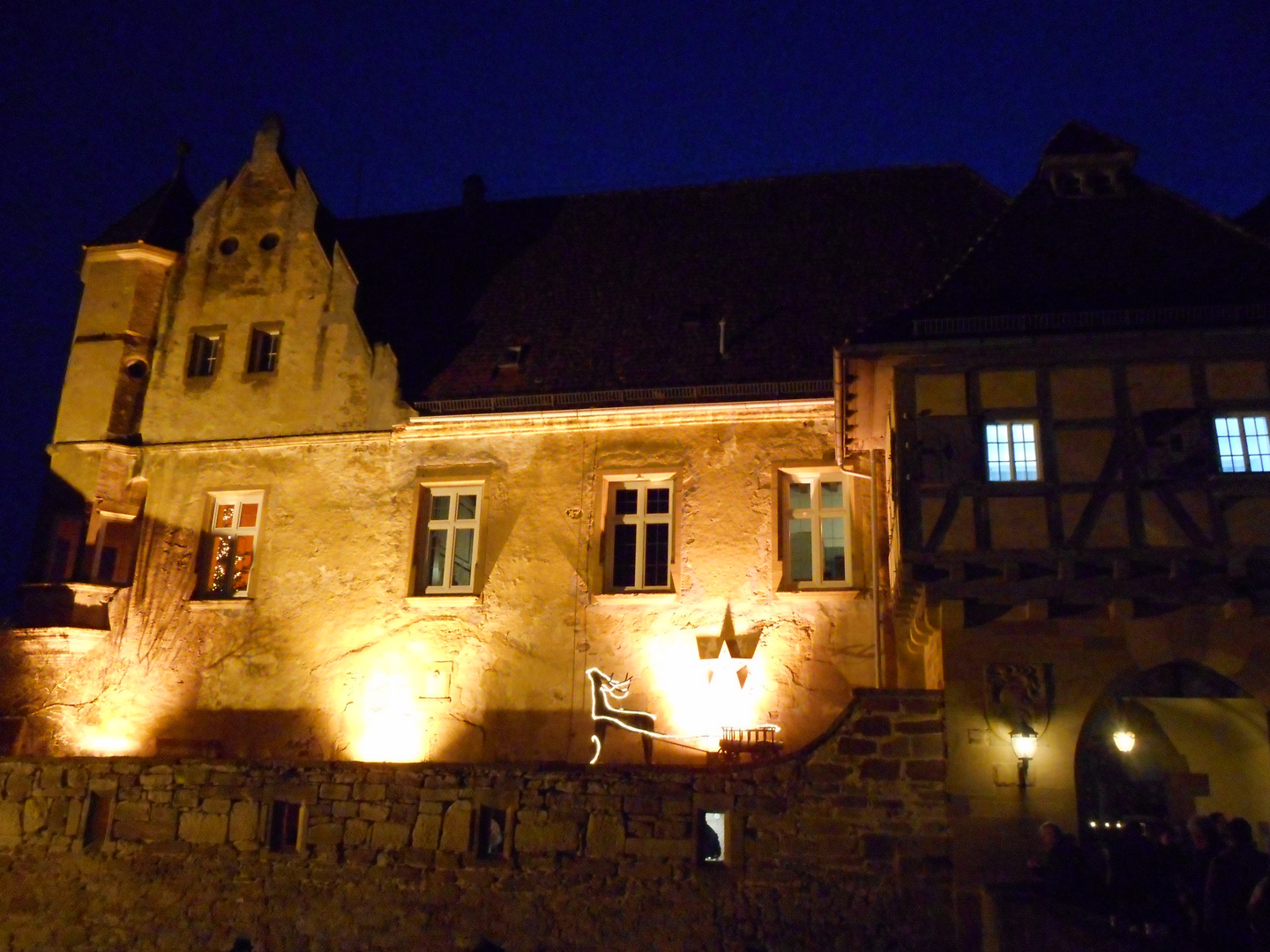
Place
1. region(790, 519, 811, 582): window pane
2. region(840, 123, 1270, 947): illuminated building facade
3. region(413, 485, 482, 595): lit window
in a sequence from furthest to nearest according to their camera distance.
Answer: region(413, 485, 482, 595): lit window < region(790, 519, 811, 582): window pane < region(840, 123, 1270, 947): illuminated building facade

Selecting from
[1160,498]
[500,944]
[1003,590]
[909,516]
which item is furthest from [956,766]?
[500,944]

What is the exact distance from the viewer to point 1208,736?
14.6 m

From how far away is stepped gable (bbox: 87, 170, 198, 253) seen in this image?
18438 millimetres

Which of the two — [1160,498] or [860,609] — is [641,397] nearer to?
[860,609]

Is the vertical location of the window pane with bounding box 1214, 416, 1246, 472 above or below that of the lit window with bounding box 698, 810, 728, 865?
above

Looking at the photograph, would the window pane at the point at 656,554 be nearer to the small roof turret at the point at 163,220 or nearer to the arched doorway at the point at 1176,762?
the arched doorway at the point at 1176,762

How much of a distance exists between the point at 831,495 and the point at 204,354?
32.8 ft

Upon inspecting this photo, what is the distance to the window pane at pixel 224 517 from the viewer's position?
1706 centimetres

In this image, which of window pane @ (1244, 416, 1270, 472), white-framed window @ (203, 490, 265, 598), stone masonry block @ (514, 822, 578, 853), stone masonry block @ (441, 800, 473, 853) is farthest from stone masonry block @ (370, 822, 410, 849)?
window pane @ (1244, 416, 1270, 472)

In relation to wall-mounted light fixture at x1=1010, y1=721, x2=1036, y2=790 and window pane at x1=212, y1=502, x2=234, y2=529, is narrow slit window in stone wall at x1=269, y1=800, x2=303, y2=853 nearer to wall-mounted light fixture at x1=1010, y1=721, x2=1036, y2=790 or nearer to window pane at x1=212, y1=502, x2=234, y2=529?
window pane at x1=212, y1=502, x2=234, y2=529

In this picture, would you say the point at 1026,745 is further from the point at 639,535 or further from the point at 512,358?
the point at 512,358

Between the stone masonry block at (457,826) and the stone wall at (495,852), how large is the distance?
0.07 ft

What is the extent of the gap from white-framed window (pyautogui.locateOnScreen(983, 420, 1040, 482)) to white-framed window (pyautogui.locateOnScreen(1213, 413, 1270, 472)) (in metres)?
1.77

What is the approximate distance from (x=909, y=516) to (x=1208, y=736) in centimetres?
607
